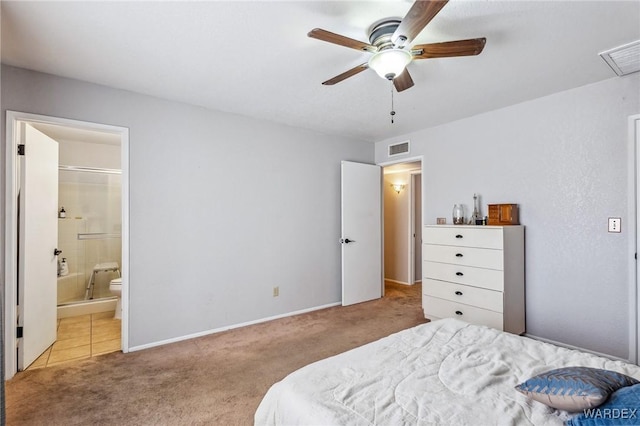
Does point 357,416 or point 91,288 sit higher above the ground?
point 357,416

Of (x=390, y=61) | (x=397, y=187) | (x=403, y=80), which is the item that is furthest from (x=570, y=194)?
(x=397, y=187)

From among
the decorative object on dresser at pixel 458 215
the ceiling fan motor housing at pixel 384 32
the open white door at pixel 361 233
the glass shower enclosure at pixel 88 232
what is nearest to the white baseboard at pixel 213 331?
the open white door at pixel 361 233

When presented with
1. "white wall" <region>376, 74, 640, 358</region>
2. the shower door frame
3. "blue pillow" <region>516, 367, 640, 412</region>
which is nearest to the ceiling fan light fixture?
"blue pillow" <region>516, 367, 640, 412</region>

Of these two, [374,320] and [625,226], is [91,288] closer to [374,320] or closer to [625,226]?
[374,320]

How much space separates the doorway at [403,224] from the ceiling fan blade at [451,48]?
3.78 m

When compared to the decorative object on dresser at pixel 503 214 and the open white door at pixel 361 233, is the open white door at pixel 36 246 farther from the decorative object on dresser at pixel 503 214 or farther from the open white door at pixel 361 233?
the decorative object on dresser at pixel 503 214

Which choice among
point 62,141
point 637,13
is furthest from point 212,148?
point 637,13

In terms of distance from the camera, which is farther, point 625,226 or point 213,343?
point 213,343

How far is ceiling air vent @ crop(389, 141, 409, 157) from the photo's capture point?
439cm

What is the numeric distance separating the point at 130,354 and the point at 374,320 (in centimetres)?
251

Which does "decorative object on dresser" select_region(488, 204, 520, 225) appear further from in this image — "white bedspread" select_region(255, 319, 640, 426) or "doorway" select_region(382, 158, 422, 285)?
"doorway" select_region(382, 158, 422, 285)

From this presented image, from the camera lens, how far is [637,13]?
1.79 metres

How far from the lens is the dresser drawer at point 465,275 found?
2.96 meters

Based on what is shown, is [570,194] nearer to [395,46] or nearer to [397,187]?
[395,46]
